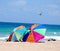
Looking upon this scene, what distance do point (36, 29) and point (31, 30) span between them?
1.28ft

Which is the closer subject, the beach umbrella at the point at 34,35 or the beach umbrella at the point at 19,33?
the beach umbrella at the point at 34,35

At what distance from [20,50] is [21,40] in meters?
5.97

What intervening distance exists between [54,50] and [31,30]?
5.93 metres

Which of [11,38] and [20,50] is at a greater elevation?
[20,50]

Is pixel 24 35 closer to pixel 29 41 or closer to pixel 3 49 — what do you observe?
pixel 29 41

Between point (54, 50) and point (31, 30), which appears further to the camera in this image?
point (31, 30)

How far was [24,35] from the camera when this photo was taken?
66.0 feet

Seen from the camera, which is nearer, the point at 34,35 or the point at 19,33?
the point at 34,35

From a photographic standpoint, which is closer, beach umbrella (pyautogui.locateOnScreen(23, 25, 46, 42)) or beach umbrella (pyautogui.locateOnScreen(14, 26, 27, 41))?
beach umbrella (pyautogui.locateOnScreen(23, 25, 46, 42))

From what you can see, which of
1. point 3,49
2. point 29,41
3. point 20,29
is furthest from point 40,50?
point 20,29

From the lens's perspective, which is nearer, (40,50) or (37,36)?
(40,50)

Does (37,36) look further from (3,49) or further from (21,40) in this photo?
(3,49)

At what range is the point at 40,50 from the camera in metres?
14.1

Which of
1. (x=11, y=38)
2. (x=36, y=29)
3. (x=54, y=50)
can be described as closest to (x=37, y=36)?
(x=36, y=29)
